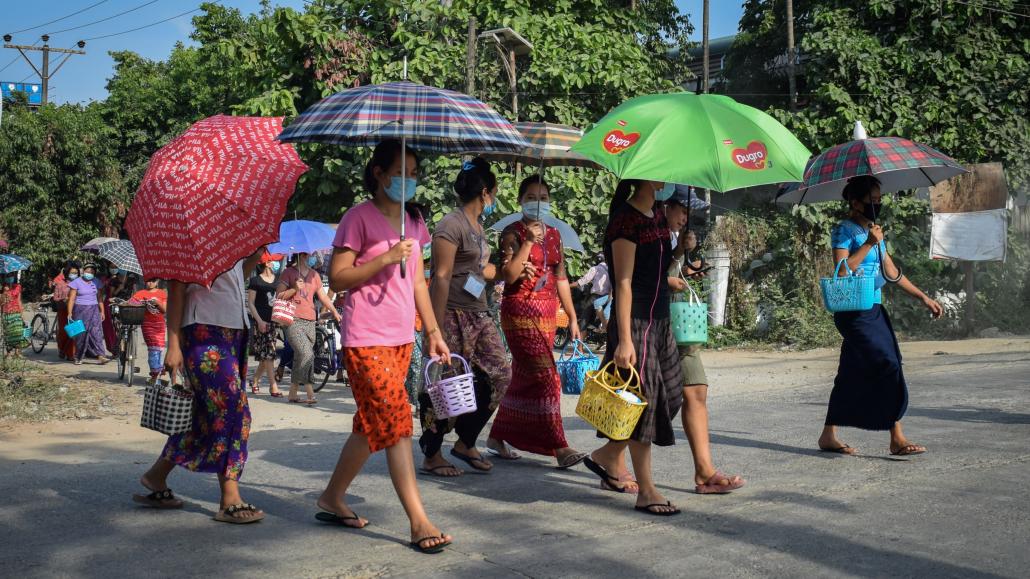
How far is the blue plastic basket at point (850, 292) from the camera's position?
647 cm

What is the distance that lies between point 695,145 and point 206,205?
240cm

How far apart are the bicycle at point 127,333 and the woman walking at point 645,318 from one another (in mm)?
8671

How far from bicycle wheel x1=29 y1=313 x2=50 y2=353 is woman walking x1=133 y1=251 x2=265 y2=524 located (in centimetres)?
Answer: 1467

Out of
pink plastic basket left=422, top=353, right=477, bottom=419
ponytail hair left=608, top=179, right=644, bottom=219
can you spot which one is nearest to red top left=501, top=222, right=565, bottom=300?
ponytail hair left=608, top=179, right=644, bottom=219

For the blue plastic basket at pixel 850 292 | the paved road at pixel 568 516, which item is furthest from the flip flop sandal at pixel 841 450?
the blue plastic basket at pixel 850 292

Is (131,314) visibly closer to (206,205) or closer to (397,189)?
(206,205)

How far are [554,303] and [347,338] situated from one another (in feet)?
7.04

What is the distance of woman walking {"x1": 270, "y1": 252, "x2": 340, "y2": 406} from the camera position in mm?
10844

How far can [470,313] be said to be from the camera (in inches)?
245

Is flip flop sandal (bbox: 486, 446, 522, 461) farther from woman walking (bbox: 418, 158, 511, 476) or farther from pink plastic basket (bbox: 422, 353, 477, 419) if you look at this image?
pink plastic basket (bbox: 422, 353, 477, 419)

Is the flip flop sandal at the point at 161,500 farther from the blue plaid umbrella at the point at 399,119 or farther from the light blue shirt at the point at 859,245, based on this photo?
the light blue shirt at the point at 859,245

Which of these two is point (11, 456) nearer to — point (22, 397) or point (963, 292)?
point (22, 397)

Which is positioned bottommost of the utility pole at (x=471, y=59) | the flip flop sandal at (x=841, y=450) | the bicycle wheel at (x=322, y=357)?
the flip flop sandal at (x=841, y=450)

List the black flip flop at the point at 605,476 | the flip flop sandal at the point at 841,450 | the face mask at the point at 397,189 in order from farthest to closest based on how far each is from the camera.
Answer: the flip flop sandal at the point at 841,450 → the black flip flop at the point at 605,476 → the face mask at the point at 397,189
